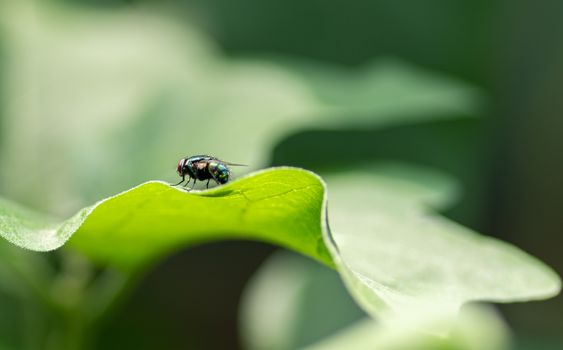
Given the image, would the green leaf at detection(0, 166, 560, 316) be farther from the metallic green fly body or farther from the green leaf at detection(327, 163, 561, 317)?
the metallic green fly body

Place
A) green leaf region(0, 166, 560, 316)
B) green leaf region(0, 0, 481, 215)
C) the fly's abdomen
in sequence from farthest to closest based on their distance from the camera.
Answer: green leaf region(0, 0, 481, 215)
the fly's abdomen
green leaf region(0, 166, 560, 316)

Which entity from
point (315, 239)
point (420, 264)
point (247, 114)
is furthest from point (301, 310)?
point (315, 239)

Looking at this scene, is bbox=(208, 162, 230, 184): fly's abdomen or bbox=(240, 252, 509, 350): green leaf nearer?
bbox=(208, 162, 230, 184): fly's abdomen

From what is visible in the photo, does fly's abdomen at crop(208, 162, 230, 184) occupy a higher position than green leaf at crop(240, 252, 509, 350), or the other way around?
fly's abdomen at crop(208, 162, 230, 184)

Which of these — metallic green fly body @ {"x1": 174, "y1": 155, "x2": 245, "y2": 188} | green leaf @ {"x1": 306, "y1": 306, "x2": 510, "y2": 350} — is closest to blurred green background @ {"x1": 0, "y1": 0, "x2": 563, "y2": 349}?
metallic green fly body @ {"x1": 174, "y1": 155, "x2": 245, "y2": 188}

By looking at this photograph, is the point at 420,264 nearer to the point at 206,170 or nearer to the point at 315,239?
the point at 315,239

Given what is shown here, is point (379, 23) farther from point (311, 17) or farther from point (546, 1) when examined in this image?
point (546, 1)

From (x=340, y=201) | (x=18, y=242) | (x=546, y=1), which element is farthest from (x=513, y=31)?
(x=18, y=242)

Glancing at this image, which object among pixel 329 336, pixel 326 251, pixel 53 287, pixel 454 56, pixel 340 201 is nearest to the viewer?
pixel 326 251
